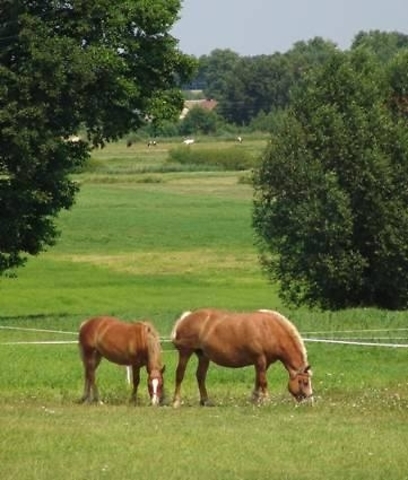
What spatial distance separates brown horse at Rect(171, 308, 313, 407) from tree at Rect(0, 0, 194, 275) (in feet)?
52.5

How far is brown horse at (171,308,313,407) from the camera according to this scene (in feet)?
58.2

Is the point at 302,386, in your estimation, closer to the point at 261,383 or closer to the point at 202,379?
the point at 261,383

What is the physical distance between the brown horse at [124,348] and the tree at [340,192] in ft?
60.3

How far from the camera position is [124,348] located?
18.6 m

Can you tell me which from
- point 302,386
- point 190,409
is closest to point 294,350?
point 302,386

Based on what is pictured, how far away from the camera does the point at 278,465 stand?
41.9 ft

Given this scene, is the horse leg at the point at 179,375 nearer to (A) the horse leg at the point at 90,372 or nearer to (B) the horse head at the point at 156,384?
(B) the horse head at the point at 156,384

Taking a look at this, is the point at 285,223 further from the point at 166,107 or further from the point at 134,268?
the point at 134,268

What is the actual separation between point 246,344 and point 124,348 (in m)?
1.70

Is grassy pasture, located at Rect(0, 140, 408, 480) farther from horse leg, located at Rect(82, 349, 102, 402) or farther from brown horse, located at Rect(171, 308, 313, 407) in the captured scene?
brown horse, located at Rect(171, 308, 313, 407)

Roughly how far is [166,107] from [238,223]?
41466 millimetres

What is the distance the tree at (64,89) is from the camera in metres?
33.8

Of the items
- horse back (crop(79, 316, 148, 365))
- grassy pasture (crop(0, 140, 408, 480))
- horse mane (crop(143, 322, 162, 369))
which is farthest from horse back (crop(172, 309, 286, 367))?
grassy pasture (crop(0, 140, 408, 480))

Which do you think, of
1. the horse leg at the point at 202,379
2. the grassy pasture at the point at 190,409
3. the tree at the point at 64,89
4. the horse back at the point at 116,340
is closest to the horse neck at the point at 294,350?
the grassy pasture at the point at 190,409
